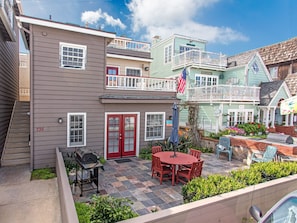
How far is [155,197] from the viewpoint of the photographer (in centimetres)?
551

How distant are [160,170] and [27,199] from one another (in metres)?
4.01

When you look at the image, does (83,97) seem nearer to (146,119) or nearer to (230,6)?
(146,119)

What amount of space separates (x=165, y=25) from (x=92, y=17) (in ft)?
29.3

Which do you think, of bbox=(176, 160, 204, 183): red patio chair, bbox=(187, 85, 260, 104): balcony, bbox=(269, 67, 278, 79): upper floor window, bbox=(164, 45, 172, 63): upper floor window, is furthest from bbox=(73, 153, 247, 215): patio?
bbox=(269, 67, 278, 79): upper floor window

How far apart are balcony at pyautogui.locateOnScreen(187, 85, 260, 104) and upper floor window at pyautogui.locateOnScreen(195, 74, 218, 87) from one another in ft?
3.74

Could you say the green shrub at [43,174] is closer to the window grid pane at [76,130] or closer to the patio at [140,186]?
the window grid pane at [76,130]

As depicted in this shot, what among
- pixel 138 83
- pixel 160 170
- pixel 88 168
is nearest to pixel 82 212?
pixel 88 168

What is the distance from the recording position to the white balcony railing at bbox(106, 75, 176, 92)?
364 inches

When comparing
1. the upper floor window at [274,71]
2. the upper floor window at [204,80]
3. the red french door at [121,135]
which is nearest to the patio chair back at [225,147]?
the red french door at [121,135]

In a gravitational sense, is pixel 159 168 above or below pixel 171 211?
below

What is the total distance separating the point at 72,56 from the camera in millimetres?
8109

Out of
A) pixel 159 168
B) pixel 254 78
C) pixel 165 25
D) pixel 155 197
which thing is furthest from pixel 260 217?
pixel 165 25

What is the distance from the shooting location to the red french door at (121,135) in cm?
916

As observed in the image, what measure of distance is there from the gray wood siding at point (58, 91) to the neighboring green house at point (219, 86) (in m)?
6.67
